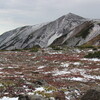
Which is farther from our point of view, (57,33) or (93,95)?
(57,33)

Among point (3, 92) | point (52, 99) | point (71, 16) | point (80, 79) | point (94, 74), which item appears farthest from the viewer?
point (71, 16)

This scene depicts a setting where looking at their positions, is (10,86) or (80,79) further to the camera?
(80,79)

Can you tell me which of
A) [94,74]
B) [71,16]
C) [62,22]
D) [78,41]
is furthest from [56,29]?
[94,74]

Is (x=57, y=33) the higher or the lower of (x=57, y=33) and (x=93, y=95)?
the lower

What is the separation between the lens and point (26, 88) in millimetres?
21672

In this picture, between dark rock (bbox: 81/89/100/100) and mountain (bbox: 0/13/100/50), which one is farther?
mountain (bbox: 0/13/100/50)

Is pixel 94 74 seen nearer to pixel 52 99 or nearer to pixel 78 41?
pixel 52 99

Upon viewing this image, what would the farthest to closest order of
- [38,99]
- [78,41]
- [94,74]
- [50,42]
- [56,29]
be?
[56,29] < [50,42] < [78,41] < [94,74] < [38,99]

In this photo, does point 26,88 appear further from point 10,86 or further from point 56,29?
point 56,29

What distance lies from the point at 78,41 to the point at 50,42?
3303 centimetres

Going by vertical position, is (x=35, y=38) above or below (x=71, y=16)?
below

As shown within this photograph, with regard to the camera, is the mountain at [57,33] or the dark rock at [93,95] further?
the mountain at [57,33]

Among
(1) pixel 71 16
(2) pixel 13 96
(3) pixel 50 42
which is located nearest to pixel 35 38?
(3) pixel 50 42

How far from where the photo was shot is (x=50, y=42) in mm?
161625
